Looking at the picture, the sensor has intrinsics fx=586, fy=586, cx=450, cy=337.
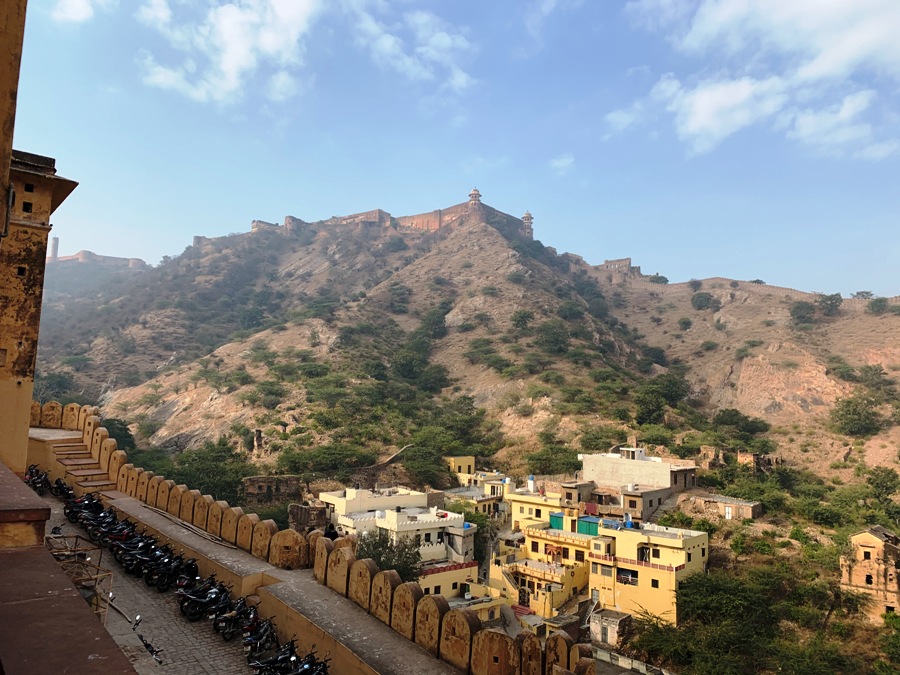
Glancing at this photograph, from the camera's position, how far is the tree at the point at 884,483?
39250 millimetres

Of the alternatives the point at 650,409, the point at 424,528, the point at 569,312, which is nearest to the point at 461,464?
the point at 650,409

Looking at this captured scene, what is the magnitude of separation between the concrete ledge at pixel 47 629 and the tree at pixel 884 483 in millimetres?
47356

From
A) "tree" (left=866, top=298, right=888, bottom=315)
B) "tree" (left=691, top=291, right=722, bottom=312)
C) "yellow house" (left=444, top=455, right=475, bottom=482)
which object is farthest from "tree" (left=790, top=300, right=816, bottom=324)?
"yellow house" (left=444, top=455, right=475, bottom=482)

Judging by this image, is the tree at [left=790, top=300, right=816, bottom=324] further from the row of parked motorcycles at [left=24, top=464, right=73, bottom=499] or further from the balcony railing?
the row of parked motorcycles at [left=24, top=464, right=73, bottom=499]

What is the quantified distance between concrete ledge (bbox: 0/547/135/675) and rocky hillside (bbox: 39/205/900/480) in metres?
44.4

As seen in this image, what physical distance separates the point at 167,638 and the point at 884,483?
155 ft

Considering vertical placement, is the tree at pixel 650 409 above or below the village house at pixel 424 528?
above

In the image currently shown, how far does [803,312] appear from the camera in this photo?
86.3m

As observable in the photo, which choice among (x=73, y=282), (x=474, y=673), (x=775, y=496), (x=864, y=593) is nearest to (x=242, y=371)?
(x=775, y=496)

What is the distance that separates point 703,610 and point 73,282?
538 feet

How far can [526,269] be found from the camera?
102250 millimetres

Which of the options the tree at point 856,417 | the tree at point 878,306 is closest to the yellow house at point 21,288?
the tree at point 856,417

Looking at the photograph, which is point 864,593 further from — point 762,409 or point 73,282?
point 73,282

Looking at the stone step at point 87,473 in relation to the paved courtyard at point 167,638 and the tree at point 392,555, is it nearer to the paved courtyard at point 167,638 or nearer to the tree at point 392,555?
the paved courtyard at point 167,638
